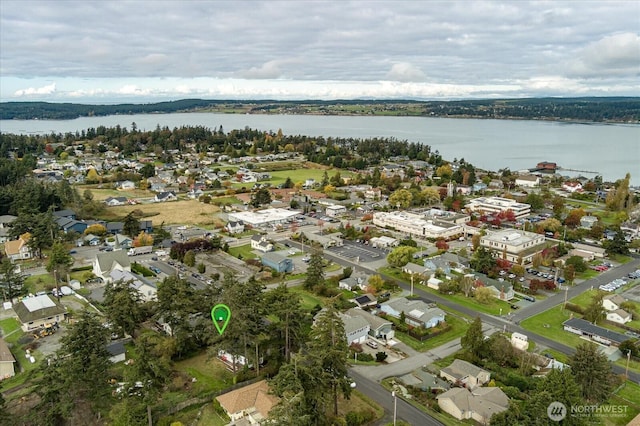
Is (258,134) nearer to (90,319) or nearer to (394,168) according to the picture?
(394,168)

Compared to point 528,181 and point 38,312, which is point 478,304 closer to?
point 38,312

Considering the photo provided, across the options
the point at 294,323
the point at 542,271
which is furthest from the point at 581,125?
the point at 294,323

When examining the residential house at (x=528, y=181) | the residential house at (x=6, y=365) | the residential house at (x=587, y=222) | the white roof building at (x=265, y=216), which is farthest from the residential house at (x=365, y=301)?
the residential house at (x=528, y=181)

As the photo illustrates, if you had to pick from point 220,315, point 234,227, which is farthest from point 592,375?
point 234,227

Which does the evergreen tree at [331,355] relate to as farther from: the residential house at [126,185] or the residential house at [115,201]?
the residential house at [126,185]

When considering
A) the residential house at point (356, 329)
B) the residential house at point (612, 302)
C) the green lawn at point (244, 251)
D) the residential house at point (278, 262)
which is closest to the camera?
the residential house at point (356, 329)
